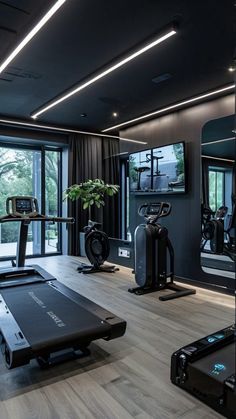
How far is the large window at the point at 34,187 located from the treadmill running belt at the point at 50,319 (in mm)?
3792

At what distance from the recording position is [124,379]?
2131mm

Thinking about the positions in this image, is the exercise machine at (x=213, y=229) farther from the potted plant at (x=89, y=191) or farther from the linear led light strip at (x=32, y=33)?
the linear led light strip at (x=32, y=33)

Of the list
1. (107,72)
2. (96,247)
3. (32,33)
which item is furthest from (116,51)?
(96,247)

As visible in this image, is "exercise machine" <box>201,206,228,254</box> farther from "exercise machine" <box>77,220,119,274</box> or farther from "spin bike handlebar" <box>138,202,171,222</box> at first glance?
"exercise machine" <box>77,220,119,274</box>

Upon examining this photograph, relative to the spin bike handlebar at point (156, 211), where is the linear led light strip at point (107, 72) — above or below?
above

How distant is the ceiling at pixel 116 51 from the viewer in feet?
8.42

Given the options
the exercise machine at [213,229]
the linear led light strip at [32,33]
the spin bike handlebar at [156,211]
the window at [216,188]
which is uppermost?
the linear led light strip at [32,33]

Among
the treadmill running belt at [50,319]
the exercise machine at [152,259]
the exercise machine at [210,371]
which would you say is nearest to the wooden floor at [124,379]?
the exercise machine at [210,371]

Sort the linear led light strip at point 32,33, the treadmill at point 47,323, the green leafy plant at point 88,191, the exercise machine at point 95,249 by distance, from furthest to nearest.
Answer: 1. the green leafy plant at point 88,191
2. the exercise machine at point 95,249
3. the linear led light strip at point 32,33
4. the treadmill at point 47,323

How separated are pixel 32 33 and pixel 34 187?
4361 millimetres

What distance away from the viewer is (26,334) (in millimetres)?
2137

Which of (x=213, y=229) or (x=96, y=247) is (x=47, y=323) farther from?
(x=96, y=247)

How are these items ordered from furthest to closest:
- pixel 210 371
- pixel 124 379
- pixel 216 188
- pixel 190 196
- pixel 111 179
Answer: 1. pixel 111 179
2. pixel 190 196
3. pixel 216 188
4. pixel 124 379
5. pixel 210 371

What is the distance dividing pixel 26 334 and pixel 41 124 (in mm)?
4978
